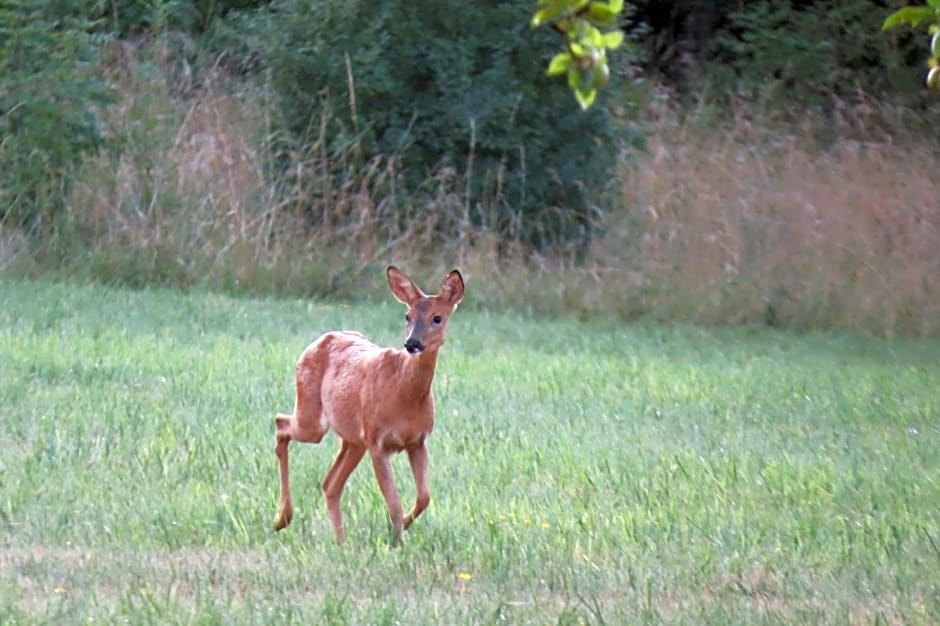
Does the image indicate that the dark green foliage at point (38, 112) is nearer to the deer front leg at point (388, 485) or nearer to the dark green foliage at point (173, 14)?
the dark green foliage at point (173, 14)

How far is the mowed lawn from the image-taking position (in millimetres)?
5539

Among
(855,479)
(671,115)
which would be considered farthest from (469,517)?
(671,115)

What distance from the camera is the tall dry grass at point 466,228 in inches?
576

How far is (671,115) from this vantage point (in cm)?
2067

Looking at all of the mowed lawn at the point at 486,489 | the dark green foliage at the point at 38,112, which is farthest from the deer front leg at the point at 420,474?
the dark green foliage at the point at 38,112

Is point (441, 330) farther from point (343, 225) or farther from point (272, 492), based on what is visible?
point (343, 225)

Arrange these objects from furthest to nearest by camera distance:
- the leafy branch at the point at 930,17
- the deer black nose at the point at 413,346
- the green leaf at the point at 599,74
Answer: the deer black nose at the point at 413,346 → the leafy branch at the point at 930,17 → the green leaf at the point at 599,74

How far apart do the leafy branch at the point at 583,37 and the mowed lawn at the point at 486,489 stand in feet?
7.77

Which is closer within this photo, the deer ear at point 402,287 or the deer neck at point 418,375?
the deer neck at point 418,375

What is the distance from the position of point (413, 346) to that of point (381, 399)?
0.32m

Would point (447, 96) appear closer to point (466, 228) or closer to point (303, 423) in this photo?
point (466, 228)

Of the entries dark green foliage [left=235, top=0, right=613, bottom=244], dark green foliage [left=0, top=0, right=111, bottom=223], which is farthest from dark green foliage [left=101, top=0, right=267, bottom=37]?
dark green foliage [left=0, top=0, right=111, bottom=223]

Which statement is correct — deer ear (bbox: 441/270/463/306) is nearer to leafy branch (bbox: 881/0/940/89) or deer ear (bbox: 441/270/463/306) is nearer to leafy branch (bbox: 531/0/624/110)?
leafy branch (bbox: 881/0/940/89)

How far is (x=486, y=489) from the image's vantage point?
731cm
